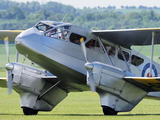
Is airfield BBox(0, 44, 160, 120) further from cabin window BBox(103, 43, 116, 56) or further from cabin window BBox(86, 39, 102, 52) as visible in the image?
cabin window BBox(86, 39, 102, 52)

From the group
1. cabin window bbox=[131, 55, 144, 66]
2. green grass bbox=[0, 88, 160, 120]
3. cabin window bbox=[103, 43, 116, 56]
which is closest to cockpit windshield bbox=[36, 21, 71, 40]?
cabin window bbox=[103, 43, 116, 56]

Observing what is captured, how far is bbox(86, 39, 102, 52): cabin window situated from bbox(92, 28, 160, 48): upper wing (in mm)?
442

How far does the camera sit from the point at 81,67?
59.2 ft

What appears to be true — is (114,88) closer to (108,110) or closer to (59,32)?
(108,110)

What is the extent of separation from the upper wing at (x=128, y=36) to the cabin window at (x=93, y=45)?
442 millimetres

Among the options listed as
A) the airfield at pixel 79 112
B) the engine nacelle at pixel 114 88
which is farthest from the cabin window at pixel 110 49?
the engine nacelle at pixel 114 88

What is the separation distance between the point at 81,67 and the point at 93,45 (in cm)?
154

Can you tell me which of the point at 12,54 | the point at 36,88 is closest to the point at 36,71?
the point at 36,88

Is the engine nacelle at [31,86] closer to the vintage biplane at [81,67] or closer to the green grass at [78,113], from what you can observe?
the vintage biplane at [81,67]

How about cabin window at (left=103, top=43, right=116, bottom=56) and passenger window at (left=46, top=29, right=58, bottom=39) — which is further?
cabin window at (left=103, top=43, right=116, bottom=56)

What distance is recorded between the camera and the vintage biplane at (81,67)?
17.1m

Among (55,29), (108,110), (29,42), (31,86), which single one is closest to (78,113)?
(108,110)

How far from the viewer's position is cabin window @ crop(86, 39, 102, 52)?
18531 millimetres

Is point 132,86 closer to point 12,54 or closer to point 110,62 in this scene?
point 110,62
